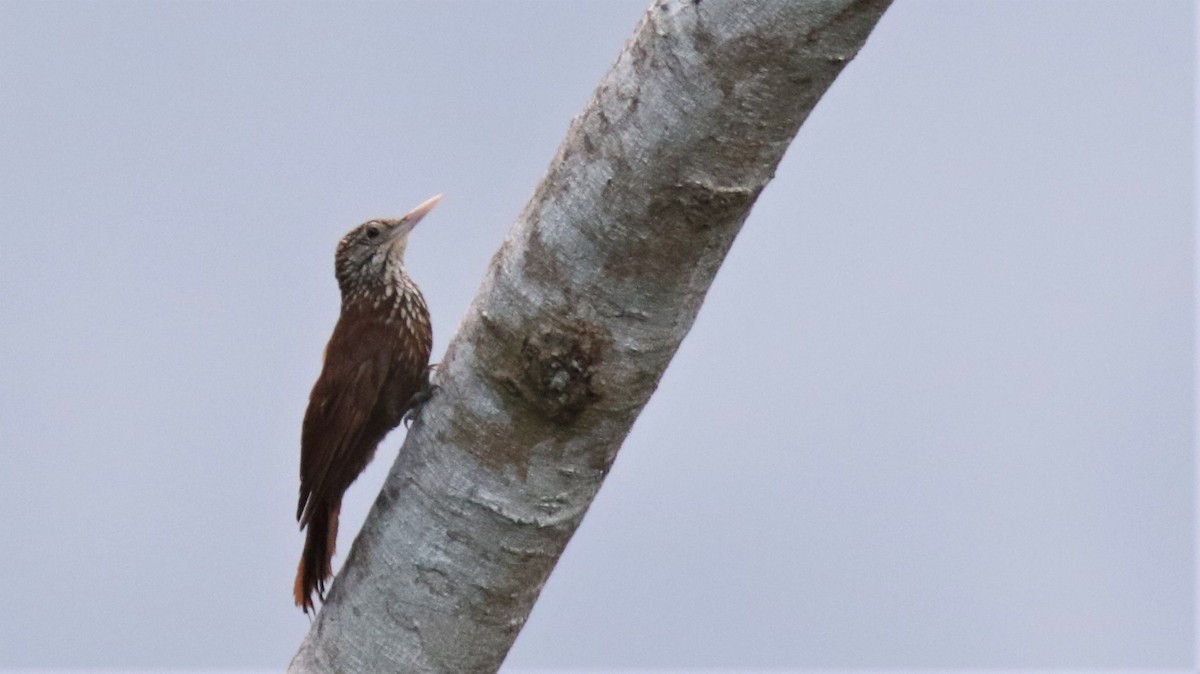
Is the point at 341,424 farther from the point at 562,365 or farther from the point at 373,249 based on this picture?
the point at 562,365

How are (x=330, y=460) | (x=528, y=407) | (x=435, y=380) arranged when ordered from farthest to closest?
1. (x=330, y=460)
2. (x=435, y=380)
3. (x=528, y=407)

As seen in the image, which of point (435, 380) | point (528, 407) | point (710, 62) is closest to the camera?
point (710, 62)

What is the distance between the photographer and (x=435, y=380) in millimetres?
3549

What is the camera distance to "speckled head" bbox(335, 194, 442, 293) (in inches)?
195

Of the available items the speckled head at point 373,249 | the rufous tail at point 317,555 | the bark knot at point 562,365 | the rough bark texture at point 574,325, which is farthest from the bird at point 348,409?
the bark knot at point 562,365

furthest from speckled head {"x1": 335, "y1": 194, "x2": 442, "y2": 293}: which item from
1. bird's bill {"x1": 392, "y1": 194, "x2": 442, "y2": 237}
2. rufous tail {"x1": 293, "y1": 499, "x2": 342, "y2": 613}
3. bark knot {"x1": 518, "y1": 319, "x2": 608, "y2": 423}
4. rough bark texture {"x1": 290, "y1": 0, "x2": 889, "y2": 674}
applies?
bark knot {"x1": 518, "y1": 319, "x2": 608, "y2": 423}

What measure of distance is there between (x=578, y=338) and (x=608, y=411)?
0.21 metres

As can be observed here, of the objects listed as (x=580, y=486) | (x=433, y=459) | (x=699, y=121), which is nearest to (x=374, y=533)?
(x=433, y=459)

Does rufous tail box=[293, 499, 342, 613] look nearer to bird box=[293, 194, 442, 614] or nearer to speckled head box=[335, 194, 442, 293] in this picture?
bird box=[293, 194, 442, 614]

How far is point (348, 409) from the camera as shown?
14.5 feet

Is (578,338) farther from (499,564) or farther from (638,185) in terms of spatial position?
(499,564)

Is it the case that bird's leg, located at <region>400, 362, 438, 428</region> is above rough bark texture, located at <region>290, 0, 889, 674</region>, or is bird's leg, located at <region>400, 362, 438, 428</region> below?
above

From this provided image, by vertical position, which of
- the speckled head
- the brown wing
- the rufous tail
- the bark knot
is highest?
the speckled head

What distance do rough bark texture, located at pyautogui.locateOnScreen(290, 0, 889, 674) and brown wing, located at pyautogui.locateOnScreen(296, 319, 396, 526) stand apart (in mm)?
649
